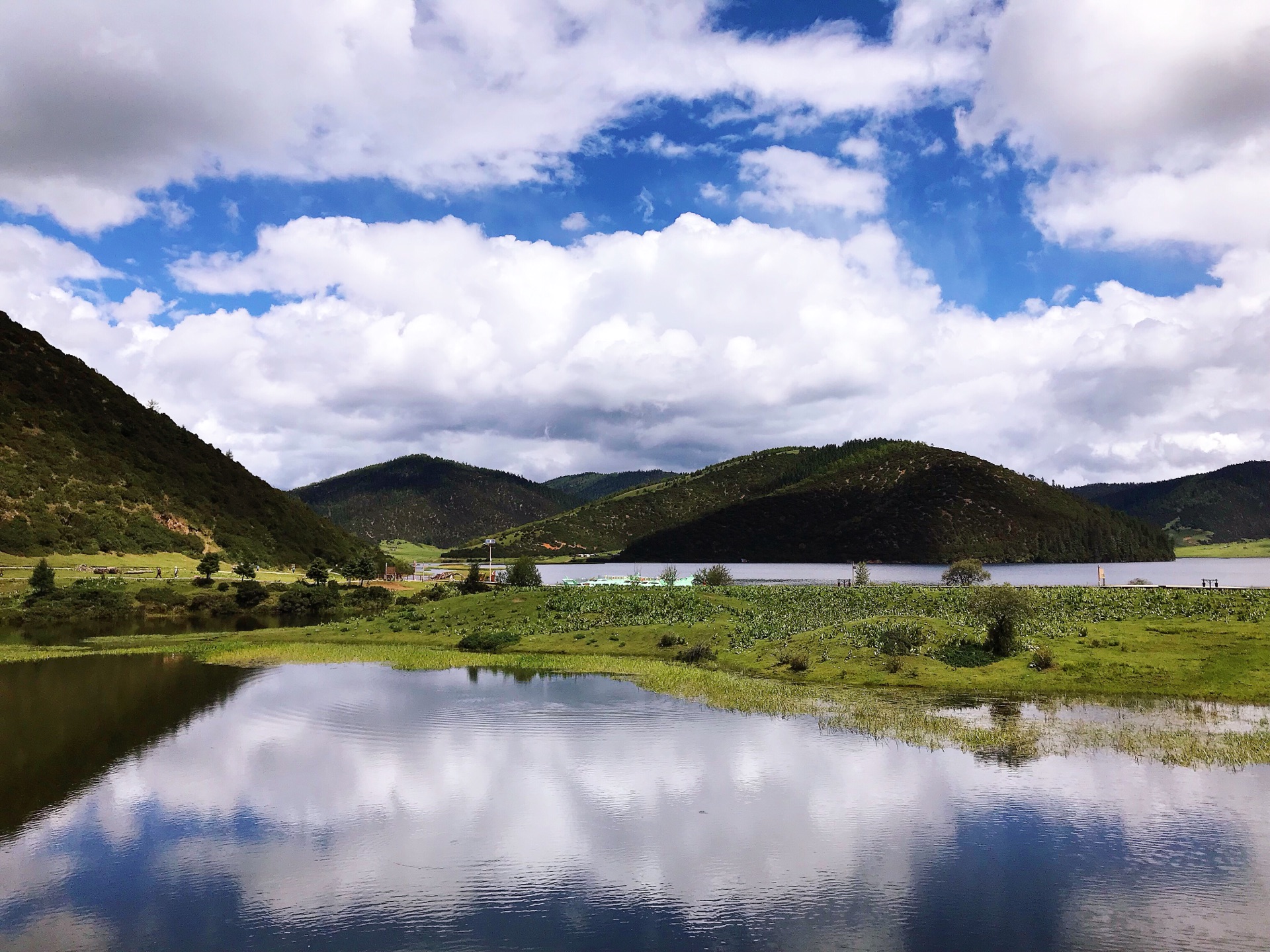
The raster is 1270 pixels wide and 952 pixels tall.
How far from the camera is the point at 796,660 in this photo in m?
56.5

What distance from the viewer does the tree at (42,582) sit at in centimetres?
9906

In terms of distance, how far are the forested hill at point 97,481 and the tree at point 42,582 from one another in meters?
27.5

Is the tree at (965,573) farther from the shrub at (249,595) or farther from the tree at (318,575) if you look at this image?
the shrub at (249,595)

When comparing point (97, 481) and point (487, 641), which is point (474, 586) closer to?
point (487, 641)

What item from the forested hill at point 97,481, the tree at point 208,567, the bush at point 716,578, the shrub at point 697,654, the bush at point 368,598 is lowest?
the shrub at point 697,654

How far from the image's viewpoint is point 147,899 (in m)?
21.4

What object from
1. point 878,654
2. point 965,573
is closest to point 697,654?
point 878,654

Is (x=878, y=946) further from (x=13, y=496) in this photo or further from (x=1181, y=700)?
(x=13, y=496)

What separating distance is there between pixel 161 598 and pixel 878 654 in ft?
321

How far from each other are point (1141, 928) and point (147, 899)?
82.0 feet

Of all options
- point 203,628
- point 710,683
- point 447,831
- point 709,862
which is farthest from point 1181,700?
point 203,628

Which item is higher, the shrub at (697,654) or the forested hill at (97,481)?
the forested hill at (97,481)

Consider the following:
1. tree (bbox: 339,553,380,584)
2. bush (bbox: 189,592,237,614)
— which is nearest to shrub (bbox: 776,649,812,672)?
bush (bbox: 189,592,237,614)

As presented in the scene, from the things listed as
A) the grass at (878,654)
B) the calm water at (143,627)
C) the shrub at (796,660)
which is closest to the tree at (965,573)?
the grass at (878,654)
